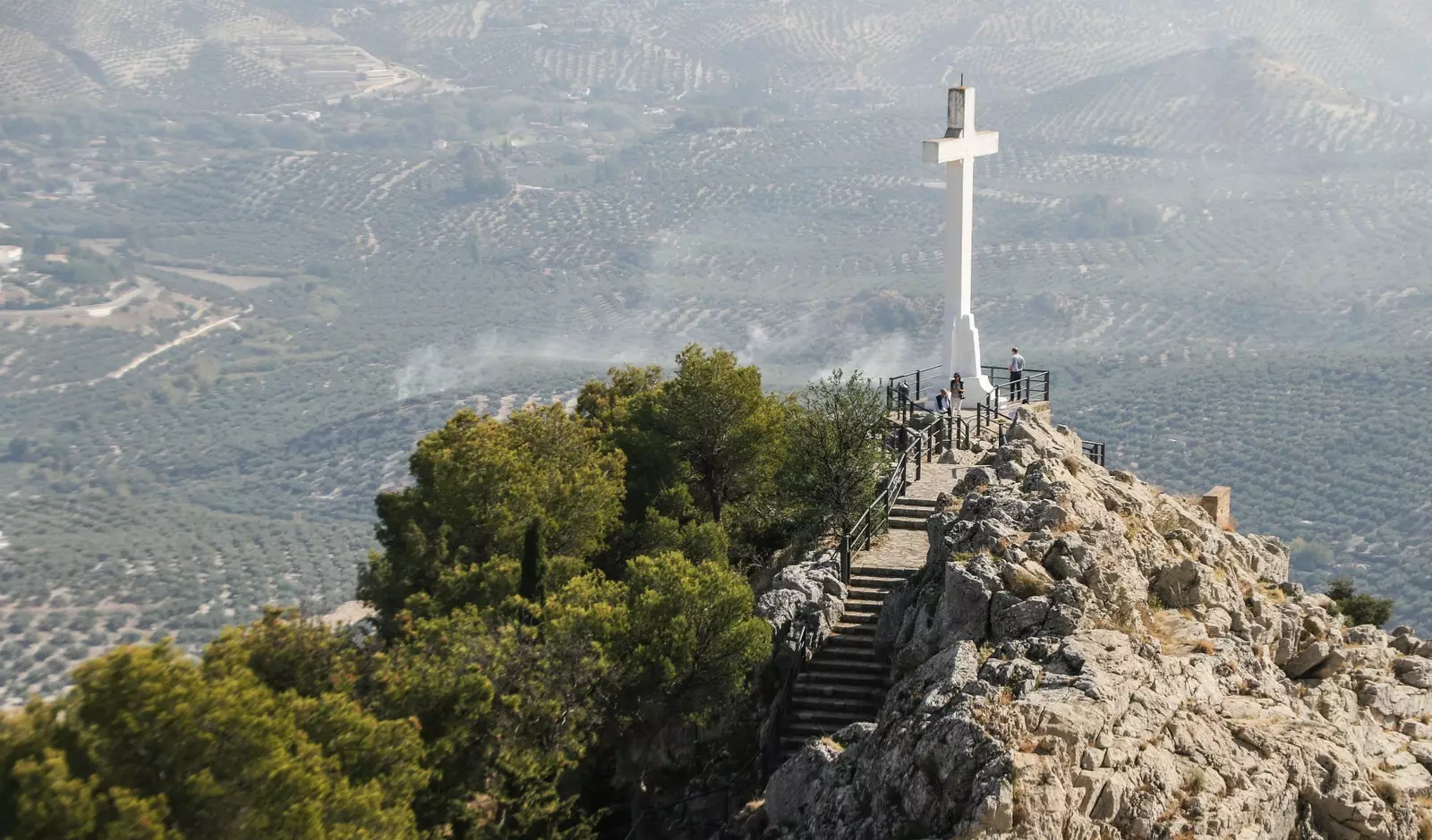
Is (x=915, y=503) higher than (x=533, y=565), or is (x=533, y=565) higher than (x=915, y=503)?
(x=915, y=503)

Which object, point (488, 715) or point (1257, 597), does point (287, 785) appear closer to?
point (488, 715)

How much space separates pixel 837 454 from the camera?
33156mm

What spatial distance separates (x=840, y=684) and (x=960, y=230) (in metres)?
15.3

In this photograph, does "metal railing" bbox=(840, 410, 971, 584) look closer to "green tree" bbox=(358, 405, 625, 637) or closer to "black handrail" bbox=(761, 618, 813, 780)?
"black handrail" bbox=(761, 618, 813, 780)

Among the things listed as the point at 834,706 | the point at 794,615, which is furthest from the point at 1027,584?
the point at 794,615

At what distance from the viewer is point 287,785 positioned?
20.2 m

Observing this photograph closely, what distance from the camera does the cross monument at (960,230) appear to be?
39562 millimetres

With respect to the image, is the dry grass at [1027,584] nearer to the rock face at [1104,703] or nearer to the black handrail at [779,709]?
the rock face at [1104,703]

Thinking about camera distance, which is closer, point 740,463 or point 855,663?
point 855,663

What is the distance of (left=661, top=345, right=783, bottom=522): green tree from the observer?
3547cm

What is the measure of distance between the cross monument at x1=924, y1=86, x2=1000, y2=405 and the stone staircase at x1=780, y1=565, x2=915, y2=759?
1234cm

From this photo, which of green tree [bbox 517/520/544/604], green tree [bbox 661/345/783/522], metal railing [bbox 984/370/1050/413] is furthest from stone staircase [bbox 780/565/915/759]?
metal railing [bbox 984/370/1050/413]

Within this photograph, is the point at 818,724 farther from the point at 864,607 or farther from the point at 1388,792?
the point at 1388,792

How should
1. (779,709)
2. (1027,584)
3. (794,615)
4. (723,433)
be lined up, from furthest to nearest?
(723,433) < (794,615) < (779,709) < (1027,584)
